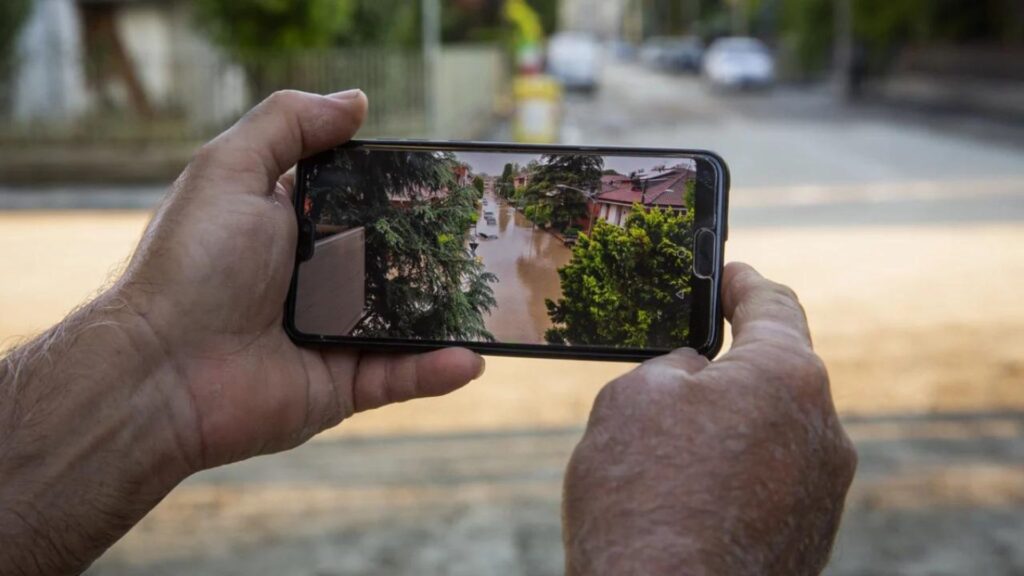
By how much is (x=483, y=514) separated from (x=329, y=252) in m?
2.89

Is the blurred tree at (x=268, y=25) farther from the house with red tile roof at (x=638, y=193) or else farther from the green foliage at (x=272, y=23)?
the house with red tile roof at (x=638, y=193)

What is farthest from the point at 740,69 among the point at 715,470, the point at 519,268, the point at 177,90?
the point at 715,470

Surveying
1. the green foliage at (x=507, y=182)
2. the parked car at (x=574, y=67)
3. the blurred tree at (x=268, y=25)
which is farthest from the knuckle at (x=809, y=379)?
the parked car at (x=574, y=67)

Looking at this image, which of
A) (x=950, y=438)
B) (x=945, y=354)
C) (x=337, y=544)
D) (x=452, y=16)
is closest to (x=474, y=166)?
(x=337, y=544)

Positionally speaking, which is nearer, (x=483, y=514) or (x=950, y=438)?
(x=483, y=514)

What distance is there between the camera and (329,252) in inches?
75.1

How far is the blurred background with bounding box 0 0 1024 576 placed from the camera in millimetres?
4508

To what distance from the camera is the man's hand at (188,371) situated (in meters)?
1.58

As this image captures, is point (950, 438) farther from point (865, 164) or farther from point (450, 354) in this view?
point (865, 164)

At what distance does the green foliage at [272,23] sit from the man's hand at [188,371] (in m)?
14.0

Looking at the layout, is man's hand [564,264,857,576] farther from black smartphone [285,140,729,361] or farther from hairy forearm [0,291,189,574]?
hairy forearm [0,291,189,574]

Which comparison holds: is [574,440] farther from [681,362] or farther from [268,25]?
[268,25]

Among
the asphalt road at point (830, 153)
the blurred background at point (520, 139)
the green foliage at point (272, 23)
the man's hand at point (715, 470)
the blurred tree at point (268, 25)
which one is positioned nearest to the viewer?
the man's hand at point (715, 470)

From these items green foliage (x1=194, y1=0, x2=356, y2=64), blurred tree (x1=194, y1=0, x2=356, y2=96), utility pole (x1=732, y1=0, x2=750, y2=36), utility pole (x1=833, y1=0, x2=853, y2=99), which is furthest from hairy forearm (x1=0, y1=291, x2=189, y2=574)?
utility pole (x1=732, y1=0, x2=750, y2=36)
